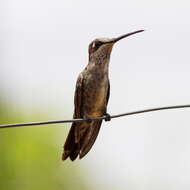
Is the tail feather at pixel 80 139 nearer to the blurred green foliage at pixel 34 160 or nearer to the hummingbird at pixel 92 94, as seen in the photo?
the hummingbird at pixel 92 94

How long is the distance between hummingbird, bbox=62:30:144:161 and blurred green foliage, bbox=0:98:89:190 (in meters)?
6.14

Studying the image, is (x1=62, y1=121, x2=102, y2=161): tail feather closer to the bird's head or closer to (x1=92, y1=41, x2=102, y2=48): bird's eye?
the bird's head

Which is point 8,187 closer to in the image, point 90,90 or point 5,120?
point 5,120

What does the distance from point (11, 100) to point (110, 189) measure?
232cm

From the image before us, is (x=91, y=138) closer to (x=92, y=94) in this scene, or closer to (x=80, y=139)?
(x=80, y=139)

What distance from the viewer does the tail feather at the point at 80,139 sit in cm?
798

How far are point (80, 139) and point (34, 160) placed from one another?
7.26 metres

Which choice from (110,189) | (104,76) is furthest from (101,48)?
(110,189)

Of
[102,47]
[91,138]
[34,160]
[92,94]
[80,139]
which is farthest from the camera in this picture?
[34,160]

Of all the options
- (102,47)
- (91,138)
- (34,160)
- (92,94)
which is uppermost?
(102,47)

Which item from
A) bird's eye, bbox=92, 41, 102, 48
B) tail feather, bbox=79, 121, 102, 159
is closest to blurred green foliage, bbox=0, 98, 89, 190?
bird's eye, bbox=92, 41, 102, 48

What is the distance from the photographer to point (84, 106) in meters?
8.61

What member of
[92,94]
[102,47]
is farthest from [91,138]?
[102,47]

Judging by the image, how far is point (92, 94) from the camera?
858 centimetres
